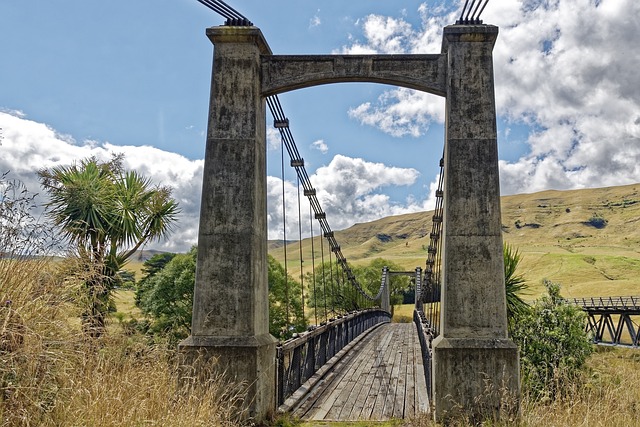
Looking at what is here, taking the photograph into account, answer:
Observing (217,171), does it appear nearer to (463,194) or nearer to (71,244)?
(71,244)

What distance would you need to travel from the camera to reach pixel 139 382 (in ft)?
15.7

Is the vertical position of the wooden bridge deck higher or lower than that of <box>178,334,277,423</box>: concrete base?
lower

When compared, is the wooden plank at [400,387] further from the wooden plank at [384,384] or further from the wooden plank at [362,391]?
the wooden plank at [362,391]

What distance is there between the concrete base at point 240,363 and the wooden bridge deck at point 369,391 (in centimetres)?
75

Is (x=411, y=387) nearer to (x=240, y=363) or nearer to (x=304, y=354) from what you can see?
(x=304, y=354)

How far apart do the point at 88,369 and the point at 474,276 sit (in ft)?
13.9

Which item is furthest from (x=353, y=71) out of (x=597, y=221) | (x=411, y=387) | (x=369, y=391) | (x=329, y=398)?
(x=597, y=221)

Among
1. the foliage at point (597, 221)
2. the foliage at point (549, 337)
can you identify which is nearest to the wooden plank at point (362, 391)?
the foliage at point (549, 337)

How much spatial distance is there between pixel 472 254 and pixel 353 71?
2.74 meters

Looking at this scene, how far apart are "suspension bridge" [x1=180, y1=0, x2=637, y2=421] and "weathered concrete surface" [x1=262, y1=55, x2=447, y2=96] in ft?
0.04

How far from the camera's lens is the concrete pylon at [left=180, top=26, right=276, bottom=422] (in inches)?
243

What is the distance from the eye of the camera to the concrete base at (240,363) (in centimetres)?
A: 607

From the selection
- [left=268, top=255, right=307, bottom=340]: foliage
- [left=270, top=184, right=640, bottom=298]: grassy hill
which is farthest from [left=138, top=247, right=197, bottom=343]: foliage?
[left=270, top=184, right=640, bottom=298]: grassy hill

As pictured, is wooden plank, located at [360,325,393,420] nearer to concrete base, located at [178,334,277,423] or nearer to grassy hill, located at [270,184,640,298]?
concrete base, located at [178,334,277,423]
